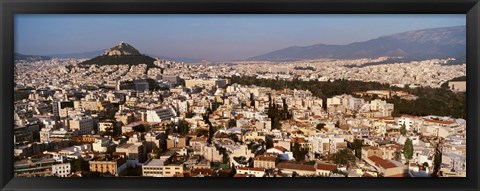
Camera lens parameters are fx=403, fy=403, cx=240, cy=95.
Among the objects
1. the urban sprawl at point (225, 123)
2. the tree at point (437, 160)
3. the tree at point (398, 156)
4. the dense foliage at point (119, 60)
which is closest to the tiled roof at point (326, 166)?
the urban sprawl at point (225, 123)

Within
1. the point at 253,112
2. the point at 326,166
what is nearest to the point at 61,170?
the point at 253,112

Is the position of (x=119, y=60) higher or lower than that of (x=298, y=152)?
higher

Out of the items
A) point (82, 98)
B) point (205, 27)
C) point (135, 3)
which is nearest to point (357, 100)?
point (205, 27)

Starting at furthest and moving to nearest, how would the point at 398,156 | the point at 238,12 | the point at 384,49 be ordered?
the point at 384,49 → the point at 398,156 → the point at 238,12

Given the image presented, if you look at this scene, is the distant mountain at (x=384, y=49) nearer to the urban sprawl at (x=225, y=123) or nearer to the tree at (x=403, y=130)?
the urban sprawl at (x=225, y=123)

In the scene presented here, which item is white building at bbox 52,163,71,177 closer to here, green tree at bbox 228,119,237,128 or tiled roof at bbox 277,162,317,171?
green tree at bbox 228,119,237,128

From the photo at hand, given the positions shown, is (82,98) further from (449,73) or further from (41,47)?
(449,73)

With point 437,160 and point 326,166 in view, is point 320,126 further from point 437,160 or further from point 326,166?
point 437,160
